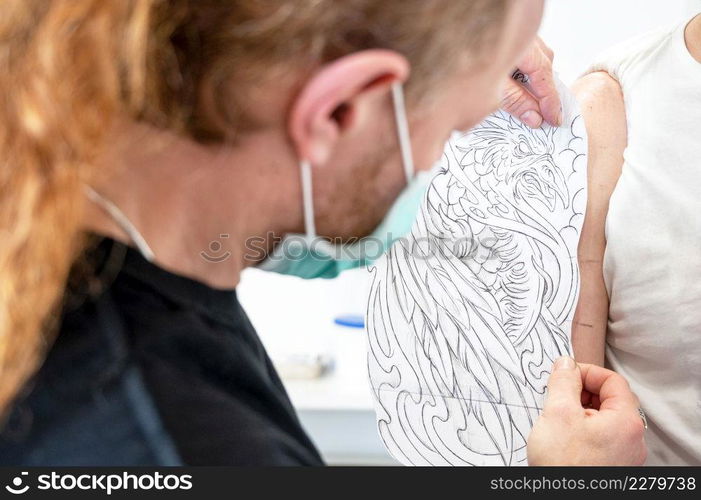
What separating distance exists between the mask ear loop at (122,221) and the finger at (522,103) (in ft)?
1.79

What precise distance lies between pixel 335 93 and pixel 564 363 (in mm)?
494

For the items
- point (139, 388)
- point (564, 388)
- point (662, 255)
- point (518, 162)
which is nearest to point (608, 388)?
point (564, 388)

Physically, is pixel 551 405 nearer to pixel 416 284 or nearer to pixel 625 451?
pixel 625 451

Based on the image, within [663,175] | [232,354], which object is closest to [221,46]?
[232,354]

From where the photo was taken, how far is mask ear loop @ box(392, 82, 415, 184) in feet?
1.80

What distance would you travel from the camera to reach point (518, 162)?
0.95m

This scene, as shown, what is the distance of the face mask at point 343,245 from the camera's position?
0.59 metres

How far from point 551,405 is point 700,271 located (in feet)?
0.81

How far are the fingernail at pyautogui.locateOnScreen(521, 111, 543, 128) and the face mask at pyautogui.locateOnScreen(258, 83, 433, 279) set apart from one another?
32 cm

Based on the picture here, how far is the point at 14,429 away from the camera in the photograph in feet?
1.71

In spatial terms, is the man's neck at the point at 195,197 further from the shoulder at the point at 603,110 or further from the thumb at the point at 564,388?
the shoulder at the point at 603,110

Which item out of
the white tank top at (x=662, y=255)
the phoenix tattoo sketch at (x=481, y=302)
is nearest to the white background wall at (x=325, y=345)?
the phoenix tattoo sketch at (x=481, y=302)

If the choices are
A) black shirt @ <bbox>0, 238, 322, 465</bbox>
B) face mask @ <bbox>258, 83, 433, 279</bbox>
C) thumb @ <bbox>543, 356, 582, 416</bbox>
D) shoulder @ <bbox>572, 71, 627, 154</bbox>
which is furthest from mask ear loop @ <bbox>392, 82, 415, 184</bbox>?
shoulder @ <bbox>572, 71, 627, 154</bbox>

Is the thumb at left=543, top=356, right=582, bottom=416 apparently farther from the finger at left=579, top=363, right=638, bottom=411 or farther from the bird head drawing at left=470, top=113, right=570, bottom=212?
the bird head drawing at left=470, top=113, right=570, bottom=212
